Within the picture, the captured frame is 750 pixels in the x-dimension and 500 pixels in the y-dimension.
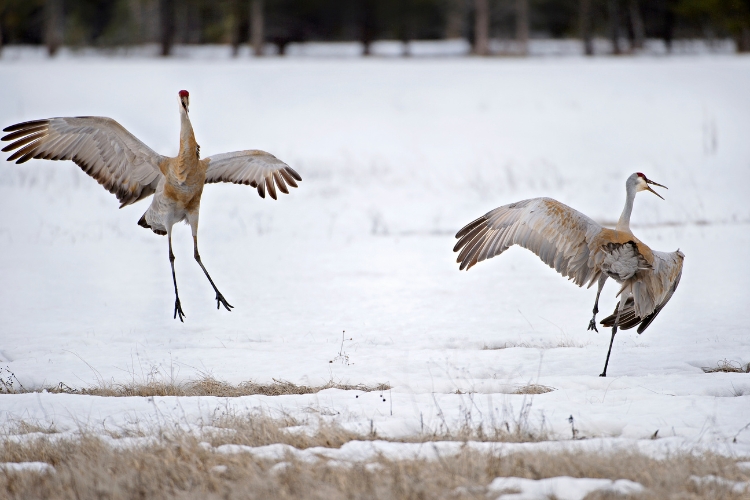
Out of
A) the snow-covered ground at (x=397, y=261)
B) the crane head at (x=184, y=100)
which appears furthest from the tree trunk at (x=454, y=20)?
the crane head at (x=184, y=100)

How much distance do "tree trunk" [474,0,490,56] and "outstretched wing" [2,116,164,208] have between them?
2350 centimetres

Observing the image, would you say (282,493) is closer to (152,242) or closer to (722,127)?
(152,242)

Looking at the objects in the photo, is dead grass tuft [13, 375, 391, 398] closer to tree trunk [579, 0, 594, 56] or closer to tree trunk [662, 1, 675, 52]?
tree trunk [579, 0, 594, 56]

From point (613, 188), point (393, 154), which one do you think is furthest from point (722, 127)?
point (393, 154)

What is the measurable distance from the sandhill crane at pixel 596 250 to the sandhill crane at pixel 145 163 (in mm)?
2249

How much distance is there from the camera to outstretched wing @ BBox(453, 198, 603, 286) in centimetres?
599

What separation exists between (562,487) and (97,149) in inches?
216

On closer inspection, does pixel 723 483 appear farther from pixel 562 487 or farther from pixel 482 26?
pixel 482 26

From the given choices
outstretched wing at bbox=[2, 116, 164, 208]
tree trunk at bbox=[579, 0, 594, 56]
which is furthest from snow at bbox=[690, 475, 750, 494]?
tree trunk at bbox=[579, 0, 594, 56]

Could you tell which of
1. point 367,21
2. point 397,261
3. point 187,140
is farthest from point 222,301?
point 367,21

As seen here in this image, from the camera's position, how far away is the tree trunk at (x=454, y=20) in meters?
31.5

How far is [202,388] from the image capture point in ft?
19.5

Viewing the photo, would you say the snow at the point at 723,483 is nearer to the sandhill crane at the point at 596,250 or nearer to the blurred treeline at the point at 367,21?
the sandhill crane at the point at 596,250

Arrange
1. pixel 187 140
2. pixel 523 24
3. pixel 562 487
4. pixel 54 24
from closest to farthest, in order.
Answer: pixel 562 487 → pixel 187 140 → pixel 523 24 → pixel 54 24
